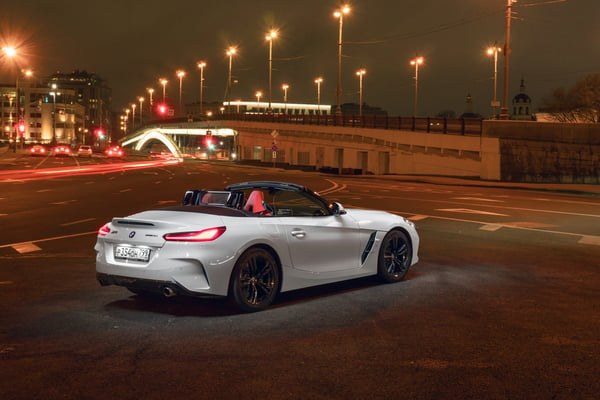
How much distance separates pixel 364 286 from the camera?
29.7ft

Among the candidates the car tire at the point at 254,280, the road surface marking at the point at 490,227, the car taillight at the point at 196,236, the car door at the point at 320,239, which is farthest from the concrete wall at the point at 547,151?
the car taillight at the point at 196,236

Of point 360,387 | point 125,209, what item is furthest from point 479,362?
point 125,209

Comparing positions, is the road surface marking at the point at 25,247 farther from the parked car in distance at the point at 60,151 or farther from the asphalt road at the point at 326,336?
the parked car in distance at the point at 60,151

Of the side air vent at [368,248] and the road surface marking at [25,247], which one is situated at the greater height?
the side air vent at [368,248]

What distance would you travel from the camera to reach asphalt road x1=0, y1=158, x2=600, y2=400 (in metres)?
5.04

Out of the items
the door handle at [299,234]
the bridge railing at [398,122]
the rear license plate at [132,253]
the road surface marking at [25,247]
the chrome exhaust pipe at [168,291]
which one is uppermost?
the bridge railing at [398,122]

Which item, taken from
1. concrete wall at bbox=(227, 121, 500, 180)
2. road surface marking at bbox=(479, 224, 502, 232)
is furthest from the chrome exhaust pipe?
concrete wall at bbox=(227, 121, 500, 180)

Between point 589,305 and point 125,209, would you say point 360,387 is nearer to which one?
point 589,305

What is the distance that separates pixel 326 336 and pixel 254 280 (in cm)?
127

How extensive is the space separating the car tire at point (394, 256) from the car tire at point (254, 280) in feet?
6.24

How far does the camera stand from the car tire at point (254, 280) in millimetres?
7215

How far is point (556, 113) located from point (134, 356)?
86.4 metres

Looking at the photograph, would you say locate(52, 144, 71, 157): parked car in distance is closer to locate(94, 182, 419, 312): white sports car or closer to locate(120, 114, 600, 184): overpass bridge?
locate(120, 114, 600, 184): overpass bridge

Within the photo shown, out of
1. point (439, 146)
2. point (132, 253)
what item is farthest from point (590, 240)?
point (439, 146)
